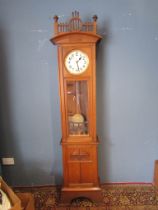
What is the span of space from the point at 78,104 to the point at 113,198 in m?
1.04

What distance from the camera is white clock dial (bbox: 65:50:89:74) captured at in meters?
1.66

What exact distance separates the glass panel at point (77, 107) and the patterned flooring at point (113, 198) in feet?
2.39

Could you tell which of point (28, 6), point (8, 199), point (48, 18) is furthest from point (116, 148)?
point (28, 6)

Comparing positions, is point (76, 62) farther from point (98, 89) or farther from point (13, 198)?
point (13, 198)

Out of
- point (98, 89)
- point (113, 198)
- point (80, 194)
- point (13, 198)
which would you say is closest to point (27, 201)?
point (13, 198)

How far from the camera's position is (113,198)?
77.8 inches

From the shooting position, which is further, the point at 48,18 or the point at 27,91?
the point at 27,91

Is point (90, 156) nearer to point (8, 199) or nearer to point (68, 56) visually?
point (8, 199)

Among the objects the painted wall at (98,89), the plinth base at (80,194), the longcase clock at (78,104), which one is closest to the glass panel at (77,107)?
the longcase clock at (78,104)

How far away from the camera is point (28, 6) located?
1.86 m

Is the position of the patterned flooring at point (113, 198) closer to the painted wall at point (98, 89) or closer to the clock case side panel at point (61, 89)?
the painted wall at point (98, 89)

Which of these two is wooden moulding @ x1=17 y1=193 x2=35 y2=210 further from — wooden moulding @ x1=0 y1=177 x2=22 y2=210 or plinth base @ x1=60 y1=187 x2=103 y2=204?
plinth base @ x1=60 y1=187 x2=103 y2=204

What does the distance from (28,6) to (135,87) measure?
1315 millimetres

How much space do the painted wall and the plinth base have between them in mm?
315
